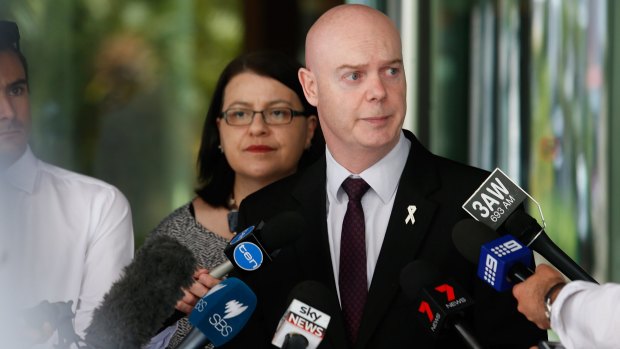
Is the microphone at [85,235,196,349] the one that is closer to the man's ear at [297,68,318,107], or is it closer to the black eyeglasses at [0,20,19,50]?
the black eyeglasses at [0,20,19,50]

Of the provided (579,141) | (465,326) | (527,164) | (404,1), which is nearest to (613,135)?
(579,141)

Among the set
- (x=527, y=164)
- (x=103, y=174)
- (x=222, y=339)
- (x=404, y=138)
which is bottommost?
(x=527, y=164)

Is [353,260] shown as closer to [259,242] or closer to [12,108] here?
[259,242]

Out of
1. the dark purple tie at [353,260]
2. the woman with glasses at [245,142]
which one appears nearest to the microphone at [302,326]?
the dark purple tie at [353,260]

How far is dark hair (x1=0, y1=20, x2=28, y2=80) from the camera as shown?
1.70m

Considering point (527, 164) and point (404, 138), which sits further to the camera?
point (527, 164)

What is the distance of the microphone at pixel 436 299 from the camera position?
1570mm

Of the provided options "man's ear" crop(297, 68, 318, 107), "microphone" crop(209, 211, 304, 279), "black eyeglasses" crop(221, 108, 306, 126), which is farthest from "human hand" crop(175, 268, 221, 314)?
"black eyeglasses" crop(221, 108, 306, 126)

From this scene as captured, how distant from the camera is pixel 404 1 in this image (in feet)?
15.4

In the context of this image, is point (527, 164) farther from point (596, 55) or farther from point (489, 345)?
point (489, 345)

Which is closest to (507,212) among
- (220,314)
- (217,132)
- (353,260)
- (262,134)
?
(353,260)

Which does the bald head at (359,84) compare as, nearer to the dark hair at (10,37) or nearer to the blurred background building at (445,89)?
the dark hair at (10,37)

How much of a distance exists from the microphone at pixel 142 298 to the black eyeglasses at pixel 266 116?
1.12 meters

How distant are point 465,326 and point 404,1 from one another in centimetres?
A: 332
